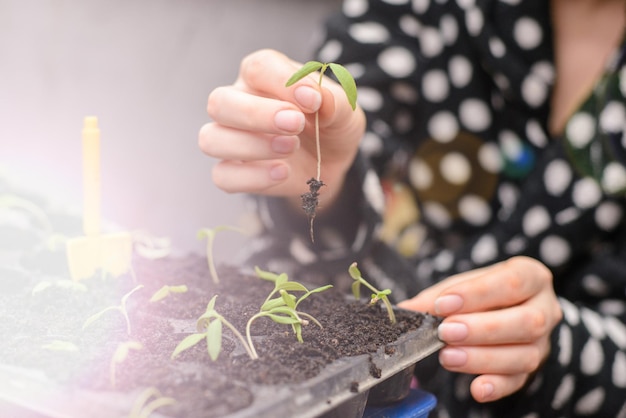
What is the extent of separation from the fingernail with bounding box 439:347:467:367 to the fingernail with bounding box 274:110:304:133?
271 mm

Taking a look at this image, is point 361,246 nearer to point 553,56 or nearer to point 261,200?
point 261,200

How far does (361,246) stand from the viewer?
0.85 metres

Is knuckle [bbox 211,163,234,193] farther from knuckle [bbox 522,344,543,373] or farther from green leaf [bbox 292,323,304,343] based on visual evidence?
knuckle [bbox 522,344,543,373]

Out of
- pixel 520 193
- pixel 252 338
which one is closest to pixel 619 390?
pixel 520 193

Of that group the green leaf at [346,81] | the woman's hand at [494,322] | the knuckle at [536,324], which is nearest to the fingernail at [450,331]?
the woman's hand at [494,322]

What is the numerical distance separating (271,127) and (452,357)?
11.7 inches

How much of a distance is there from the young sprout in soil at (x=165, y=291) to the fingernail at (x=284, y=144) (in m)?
0.18

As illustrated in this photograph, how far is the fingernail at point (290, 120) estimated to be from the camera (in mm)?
594

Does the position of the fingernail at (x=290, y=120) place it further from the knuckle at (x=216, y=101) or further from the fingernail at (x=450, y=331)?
the fingernail at (x=450, y=331)

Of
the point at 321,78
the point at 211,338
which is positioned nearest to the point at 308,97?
the point at 321,78

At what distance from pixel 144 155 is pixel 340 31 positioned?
0.57m

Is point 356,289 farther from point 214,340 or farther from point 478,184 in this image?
point 478,184

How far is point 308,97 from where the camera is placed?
592mm

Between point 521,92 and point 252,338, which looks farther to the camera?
point 521,92
